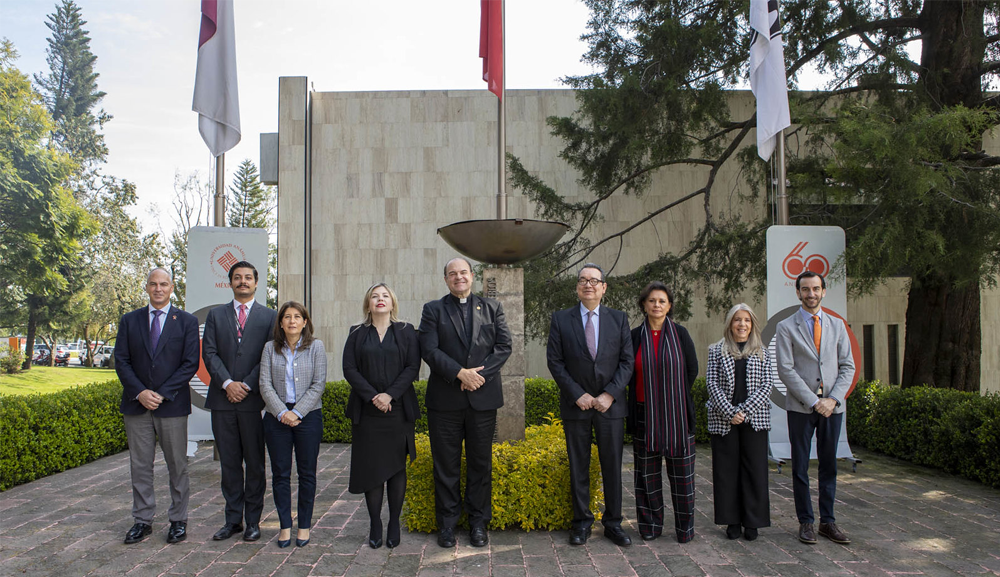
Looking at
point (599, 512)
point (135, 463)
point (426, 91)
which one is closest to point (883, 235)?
point (599, 512)

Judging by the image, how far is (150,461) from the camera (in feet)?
13.9

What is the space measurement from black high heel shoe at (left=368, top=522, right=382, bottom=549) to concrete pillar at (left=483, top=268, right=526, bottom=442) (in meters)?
1.20

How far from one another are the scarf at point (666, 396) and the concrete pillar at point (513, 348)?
1067 millimetres

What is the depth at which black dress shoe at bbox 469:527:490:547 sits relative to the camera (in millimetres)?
4000

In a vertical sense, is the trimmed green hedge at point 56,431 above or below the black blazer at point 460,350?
below

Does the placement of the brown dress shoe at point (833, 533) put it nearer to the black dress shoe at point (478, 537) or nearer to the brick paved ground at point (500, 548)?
the brick paved ground at point (500, 548)

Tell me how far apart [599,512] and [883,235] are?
3.85 meters

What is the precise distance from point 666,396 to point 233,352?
291 cm

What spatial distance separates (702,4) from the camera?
8.16 meters

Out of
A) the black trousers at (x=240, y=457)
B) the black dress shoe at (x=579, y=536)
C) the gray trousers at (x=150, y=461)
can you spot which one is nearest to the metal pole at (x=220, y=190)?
the gray trousers at (x=150, y=461)

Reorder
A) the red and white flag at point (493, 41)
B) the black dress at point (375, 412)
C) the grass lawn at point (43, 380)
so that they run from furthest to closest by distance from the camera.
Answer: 1. the grass lawn at point (43, 380)
2. the red and white flag at point (493, 41)
3. the black dress at point (375, 412)

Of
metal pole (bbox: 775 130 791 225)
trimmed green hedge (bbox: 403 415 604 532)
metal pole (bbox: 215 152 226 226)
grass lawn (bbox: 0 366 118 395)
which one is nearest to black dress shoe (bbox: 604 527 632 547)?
trimmed green hedge (bbox: 403 415 604 532)

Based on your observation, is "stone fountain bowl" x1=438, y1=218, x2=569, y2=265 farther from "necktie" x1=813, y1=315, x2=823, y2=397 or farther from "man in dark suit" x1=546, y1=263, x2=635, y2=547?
"necktie" x1=813, y1=315, x2=823, y2=397

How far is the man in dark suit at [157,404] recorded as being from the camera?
415 centimetres
